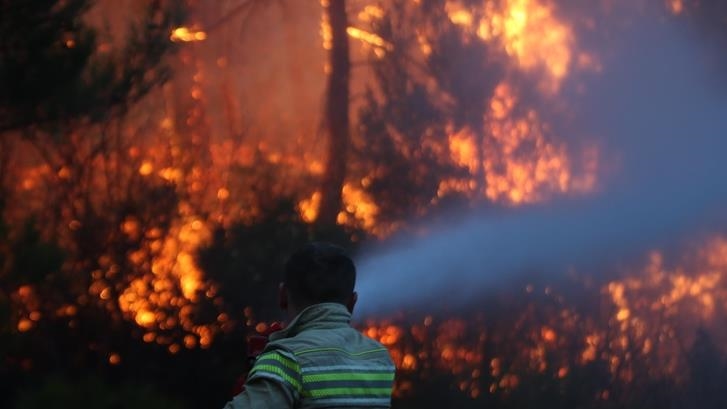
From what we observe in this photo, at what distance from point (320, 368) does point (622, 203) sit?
26.4 ft

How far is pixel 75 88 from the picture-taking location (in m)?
5.95

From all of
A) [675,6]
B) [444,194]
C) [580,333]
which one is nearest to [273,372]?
[444,194]

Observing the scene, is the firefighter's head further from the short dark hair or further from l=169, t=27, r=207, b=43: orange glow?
l=169, t=27, r=207, b=43: orange glow

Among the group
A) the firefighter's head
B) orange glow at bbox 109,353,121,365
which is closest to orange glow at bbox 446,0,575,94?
orange glow at bbox 109,353,121,365

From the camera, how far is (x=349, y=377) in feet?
8.27

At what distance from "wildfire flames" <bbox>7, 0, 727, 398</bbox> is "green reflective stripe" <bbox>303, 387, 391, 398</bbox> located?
12.9ft

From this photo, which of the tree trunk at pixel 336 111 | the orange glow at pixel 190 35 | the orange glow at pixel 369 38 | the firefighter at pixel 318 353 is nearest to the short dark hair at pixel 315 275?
the firefighter at pixel 318 353

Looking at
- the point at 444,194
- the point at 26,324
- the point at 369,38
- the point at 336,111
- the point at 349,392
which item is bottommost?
the point at 26,324

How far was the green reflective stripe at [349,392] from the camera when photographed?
2.46 metres

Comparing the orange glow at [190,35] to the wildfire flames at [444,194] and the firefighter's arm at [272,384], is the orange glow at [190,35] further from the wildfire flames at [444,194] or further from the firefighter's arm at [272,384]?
the firefighter's arm at [272,384]

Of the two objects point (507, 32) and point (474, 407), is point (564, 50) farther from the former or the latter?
point (474, 407)

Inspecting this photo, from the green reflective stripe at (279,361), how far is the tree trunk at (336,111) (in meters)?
6.21

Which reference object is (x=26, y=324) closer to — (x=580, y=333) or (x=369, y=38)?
(x=369, y=38)

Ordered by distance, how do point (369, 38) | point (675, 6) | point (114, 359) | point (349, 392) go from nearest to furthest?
point (349, 392) → point (114, 359) → point (369, 38) → point (675, 6)
